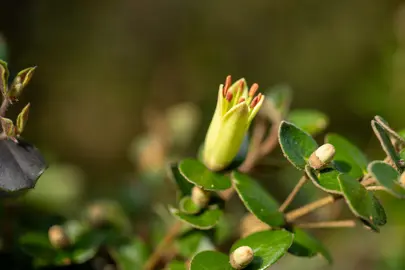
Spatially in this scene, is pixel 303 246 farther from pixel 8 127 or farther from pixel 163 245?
pixel 8 127

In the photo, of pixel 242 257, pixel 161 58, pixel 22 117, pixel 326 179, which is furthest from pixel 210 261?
pixel 161 58

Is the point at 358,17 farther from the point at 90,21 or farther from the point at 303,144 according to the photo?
the point at 303,144

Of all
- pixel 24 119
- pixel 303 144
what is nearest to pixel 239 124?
pixel 303 144

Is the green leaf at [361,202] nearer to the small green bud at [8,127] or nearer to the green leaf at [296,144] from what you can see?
the green leaf at [296,144]

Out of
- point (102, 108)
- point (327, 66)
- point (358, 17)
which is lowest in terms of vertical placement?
point (102, 108)

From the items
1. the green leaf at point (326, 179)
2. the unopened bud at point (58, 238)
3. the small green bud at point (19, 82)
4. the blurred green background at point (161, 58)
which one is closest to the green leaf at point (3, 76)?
the small green bud at point (19, 82)
